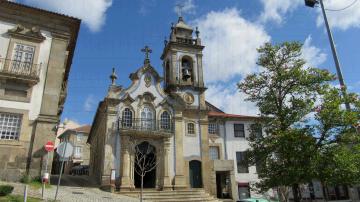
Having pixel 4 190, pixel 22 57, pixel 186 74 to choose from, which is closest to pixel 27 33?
pixel 22 57

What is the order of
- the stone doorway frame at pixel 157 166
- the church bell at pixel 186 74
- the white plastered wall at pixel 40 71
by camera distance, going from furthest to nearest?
the church bell at pixel 186 74
the stone doorway frame at pixel 157 166
the white plastered wall at pixel 40 71

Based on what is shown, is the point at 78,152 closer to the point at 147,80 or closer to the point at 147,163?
the point at 147,80

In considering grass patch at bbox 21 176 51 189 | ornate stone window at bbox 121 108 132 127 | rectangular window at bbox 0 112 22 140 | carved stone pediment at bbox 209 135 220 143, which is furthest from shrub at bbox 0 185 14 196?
carved stone pediment at bbox 209 135 220 143

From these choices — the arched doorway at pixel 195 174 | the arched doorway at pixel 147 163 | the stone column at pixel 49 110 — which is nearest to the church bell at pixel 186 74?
the arched doorway at pixel 147 163

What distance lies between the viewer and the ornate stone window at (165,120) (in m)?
26.6

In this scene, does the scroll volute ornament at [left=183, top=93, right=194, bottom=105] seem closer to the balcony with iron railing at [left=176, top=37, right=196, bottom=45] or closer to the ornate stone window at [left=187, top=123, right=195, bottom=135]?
the ornate stone window at [left=187, top=123, right=195, bottom=135]

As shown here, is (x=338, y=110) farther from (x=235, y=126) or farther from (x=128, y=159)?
(x=235, y=126)

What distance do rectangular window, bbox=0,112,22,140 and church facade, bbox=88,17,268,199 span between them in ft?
22.4

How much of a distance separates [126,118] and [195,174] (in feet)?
25.2

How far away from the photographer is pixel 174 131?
2642 cm

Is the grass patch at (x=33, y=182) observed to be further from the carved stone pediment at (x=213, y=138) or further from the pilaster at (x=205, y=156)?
the carved stone pediment at (x=213, y=138)

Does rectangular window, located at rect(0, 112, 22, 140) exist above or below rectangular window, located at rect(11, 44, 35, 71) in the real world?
below

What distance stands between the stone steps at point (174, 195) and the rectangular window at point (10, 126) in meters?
8.32

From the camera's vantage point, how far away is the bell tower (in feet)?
96.9
